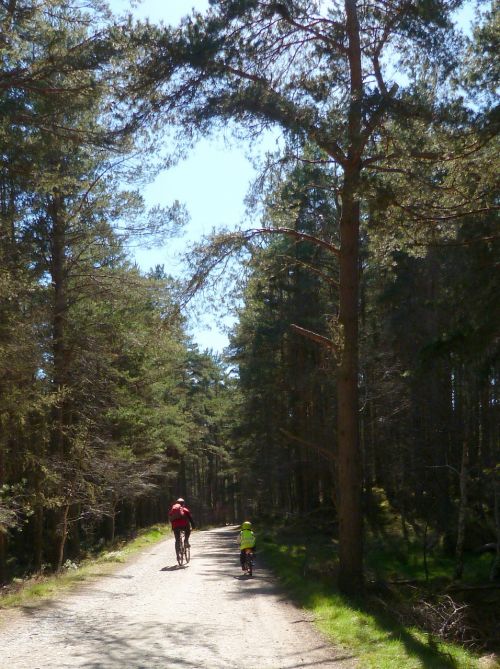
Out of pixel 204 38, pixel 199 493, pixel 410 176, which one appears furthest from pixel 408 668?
pixel 199 493

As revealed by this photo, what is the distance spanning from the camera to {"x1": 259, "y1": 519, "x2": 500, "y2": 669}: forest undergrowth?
885 centimetres

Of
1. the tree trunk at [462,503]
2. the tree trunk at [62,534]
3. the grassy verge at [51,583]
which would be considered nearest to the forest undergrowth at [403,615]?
the tree trunk at [462,503]

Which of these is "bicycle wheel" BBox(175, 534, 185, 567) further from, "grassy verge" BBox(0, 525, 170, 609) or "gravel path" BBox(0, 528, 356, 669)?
"gravel path" BBox(0, 528, 356, 669)

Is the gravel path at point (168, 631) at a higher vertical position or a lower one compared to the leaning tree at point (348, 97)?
lower

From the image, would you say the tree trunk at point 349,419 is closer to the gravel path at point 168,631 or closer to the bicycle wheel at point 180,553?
the gravel path at point 168,631

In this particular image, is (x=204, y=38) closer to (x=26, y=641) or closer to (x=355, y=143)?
(x=355, y=143)

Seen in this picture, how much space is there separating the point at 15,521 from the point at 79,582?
8.24 feet

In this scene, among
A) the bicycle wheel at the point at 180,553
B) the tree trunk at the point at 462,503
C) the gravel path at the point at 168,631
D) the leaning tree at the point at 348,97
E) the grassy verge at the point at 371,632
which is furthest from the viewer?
the bicycle wheel at the point at 180,553

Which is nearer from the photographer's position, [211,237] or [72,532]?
[211,237]

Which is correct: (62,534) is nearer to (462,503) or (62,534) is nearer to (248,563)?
(248,563)

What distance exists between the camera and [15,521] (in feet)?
49.5

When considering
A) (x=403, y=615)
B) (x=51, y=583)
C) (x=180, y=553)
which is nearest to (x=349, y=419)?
(x=403, y=615)

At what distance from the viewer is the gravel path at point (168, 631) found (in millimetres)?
8273

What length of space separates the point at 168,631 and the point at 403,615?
3956 mm
